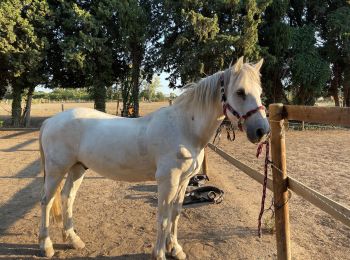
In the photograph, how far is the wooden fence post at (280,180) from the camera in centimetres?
285

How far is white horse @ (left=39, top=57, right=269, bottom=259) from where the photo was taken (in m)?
2.62

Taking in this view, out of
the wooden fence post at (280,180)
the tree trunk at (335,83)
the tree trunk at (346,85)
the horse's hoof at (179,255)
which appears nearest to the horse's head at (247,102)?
the wooden fence post at (280,180)

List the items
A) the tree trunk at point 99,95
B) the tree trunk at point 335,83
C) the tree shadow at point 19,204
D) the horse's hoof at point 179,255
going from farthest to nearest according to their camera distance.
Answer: the tree trunk at point 335,83, the tree trunk at point 99,95, the tree shadow at point 19,204, the horse's hoof at point 179,255

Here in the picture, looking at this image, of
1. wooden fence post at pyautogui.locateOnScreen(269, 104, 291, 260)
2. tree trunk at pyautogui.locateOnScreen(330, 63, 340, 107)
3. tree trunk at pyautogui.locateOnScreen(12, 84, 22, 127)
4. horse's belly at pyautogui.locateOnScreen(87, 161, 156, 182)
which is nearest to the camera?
wooden fence post at pyautogui.locateOnScreen(269, 104, 291, 260)

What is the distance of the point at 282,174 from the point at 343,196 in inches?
109

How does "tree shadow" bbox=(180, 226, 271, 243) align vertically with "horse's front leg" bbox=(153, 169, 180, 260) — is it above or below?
below

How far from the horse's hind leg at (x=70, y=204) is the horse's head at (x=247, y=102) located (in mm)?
1946

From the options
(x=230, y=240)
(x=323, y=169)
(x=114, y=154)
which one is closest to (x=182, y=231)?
(x=230, y=240)

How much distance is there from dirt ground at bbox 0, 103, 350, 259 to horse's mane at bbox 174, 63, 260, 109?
156cm

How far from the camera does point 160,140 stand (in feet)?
9.89

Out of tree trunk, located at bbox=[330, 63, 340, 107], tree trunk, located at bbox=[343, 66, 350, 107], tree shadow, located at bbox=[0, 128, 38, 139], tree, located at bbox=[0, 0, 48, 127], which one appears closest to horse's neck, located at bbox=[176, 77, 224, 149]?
tree shadow, located at bbox=[0, 128, 38, 139]

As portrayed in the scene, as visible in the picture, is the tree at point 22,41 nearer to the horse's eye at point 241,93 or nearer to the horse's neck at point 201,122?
the horse's neck at point 201,122

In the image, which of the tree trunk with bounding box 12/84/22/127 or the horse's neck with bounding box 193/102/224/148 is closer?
the horse's neck with bounding box 193/102/224/148

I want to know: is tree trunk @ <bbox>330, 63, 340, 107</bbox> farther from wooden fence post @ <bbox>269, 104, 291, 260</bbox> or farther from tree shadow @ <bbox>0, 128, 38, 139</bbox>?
wooden fence post @ <bbox>269, 104, 291, 260</bbox>
